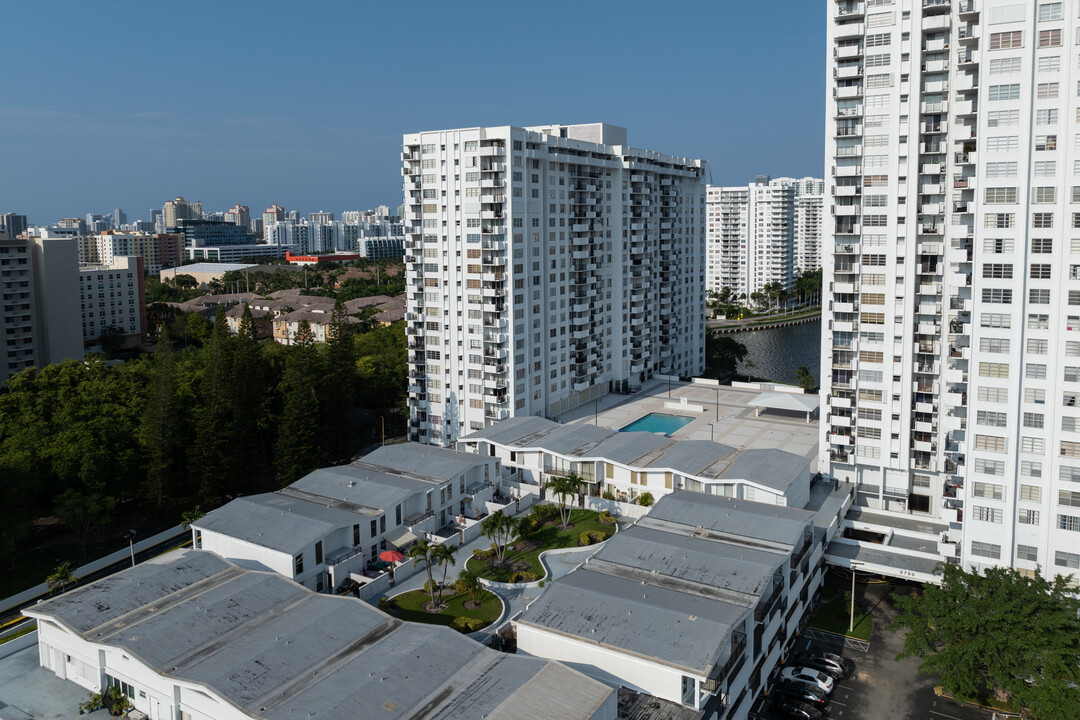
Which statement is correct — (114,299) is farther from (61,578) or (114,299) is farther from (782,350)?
(782,350)

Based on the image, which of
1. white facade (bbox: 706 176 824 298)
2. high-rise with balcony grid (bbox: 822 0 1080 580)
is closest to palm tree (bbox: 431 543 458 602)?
high-rise with balcony grid (bbox: 822 0 1080 580)

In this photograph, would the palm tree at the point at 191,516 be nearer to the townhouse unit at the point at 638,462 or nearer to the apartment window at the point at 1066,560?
the townhouse unit at the point at 638,462

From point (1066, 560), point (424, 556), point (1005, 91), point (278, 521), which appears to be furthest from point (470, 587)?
point (1005, 91)

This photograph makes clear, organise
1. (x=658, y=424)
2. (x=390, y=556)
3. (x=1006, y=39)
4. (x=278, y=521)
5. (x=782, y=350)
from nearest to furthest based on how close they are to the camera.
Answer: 1. (x=1006, y=39)
2. (x=278, y=521)
3. (x=390, y=556)
4. (x=658, y=424)
5. (x=782, y=350)

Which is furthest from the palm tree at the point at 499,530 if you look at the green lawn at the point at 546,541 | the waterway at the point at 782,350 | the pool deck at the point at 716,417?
the waterway at the point at 782,350

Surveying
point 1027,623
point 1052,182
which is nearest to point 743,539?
point 1027,623

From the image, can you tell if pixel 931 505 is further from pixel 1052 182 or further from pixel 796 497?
pixel 1052 182
